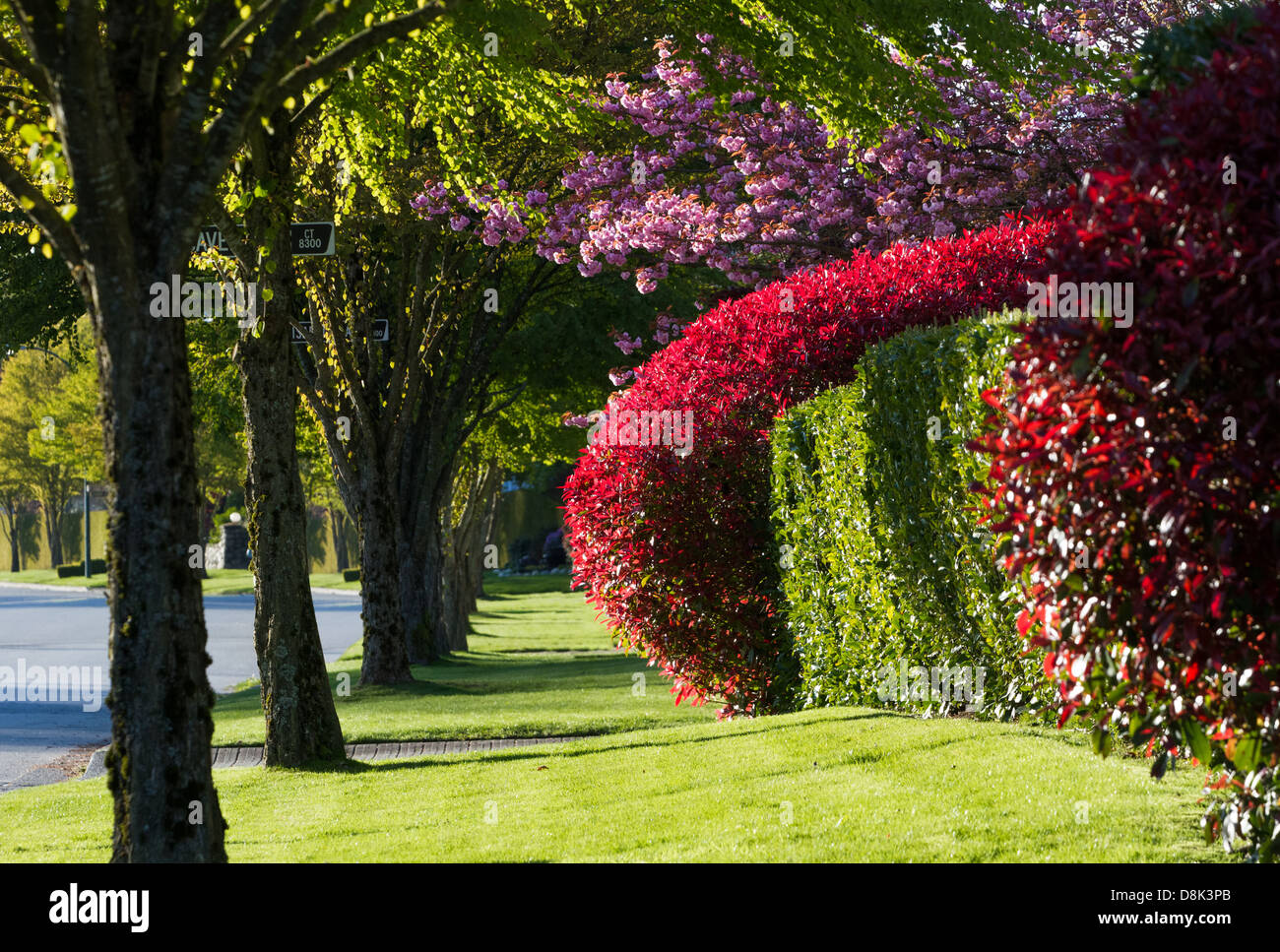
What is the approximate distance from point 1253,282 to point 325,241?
27.0 feet

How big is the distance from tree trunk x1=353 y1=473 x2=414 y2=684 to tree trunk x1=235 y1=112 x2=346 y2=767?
7496 mm

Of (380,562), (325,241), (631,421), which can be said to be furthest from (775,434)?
(380,562)

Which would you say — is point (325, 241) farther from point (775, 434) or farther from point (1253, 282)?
point (1253, 282)

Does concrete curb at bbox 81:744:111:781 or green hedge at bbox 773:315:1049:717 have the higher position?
green hedge at bbox 773:315:1049:717

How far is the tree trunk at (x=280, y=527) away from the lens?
10852 millimetres

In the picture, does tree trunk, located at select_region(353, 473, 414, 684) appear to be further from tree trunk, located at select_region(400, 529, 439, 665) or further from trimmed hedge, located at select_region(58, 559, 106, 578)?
trimmed hedge, located at select_region(58, 559, 106, 578)

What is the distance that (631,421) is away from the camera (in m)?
12.6

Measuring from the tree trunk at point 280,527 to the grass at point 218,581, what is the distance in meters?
39.5

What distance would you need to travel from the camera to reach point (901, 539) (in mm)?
9562

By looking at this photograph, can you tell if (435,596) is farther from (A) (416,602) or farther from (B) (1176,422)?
(B) (1176,422)

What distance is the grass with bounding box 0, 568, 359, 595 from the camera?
52.2 meters

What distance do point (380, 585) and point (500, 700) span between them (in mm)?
3414

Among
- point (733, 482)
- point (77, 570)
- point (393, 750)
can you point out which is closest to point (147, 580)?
point (733, 482)

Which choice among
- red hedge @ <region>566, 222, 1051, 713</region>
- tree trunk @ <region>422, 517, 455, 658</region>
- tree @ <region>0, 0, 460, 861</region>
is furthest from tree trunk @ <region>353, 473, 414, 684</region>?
tree @ <region>0, 0, 460, 861</region>
